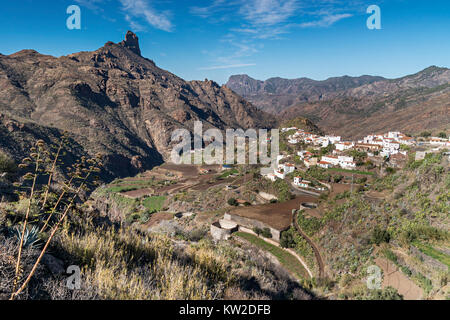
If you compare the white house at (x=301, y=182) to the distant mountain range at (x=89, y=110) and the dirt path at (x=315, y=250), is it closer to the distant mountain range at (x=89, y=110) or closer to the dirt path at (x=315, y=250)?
the dirt path at (x=315, y=250)

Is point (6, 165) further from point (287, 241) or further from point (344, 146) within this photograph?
point (344, 146)

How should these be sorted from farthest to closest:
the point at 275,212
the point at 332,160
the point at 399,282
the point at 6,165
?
the point at 332,160 < the point at 275,212 < the point at 399,282 < the point at 6,165

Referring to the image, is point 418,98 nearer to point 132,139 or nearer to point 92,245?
point 132,139

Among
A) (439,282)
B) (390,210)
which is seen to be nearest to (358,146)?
(390,210)

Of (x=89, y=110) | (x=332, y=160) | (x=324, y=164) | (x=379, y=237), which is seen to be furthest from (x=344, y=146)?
(x=89, y=110)

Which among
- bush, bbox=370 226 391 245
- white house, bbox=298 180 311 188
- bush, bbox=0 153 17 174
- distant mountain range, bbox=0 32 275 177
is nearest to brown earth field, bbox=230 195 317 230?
white house, bbox=298 180 311 188

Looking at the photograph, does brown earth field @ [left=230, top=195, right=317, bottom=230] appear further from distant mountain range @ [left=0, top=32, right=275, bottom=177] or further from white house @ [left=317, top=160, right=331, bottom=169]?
distant mountain range @ [left=0, top=32, right=275, bottom=177]
